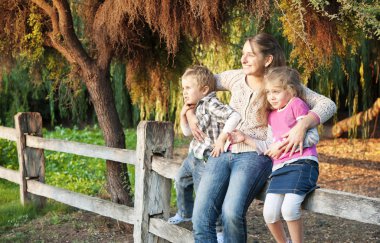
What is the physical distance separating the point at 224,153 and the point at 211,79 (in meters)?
0.48

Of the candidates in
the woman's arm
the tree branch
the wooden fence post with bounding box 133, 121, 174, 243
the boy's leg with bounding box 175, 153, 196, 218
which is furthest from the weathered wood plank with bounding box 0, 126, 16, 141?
the woman's arm

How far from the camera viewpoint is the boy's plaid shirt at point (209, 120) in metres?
3.01

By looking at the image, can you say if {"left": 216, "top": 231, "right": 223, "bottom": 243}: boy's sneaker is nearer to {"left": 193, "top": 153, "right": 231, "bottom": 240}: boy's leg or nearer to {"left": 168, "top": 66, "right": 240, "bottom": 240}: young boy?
{"left": 193, "top": 153, "right": 231, "bottom": 240}: boy's leg

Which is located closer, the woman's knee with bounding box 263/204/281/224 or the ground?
the woman's knee with bounding box 263/204/281/224

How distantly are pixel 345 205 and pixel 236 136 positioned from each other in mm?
611

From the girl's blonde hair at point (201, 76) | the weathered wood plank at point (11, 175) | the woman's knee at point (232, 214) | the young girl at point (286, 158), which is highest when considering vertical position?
the girl's blonde hair at point (201, 76)

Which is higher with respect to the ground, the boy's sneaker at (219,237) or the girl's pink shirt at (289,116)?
Answer: the girl's pink shirt at (289,116)

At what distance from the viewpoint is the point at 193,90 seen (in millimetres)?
3158

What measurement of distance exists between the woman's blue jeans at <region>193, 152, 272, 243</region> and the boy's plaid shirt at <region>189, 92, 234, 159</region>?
147 mm

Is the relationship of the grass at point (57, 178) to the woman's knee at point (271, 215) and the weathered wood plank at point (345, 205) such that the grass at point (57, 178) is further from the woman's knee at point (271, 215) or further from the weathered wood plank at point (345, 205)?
the weathered wood plank at point (345, 205)

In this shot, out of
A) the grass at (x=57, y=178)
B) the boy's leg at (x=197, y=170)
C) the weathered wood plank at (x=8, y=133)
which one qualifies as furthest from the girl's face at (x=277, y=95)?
the weathered wood plank at (x=8, y=133)

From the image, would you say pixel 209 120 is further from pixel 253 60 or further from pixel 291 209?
pixel 291 209

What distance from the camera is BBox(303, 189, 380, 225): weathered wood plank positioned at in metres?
2.42

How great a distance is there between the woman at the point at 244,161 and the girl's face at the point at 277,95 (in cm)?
11
